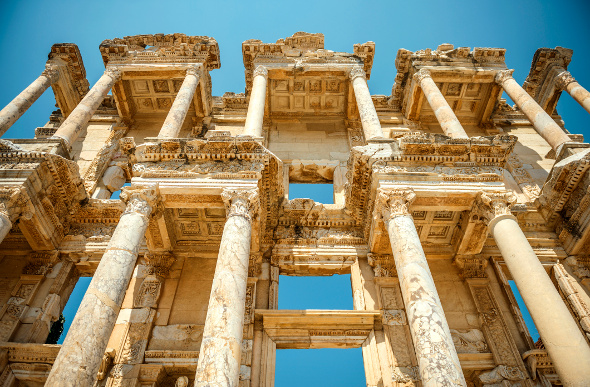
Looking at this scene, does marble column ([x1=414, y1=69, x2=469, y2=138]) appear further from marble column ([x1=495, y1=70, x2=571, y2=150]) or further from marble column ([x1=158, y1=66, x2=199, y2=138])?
marble column ([x1=158, y1=66, x2=199, y2=138])

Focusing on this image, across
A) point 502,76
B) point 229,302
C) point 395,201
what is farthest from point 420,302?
point 502,76

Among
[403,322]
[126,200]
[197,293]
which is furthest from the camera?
[197,293]

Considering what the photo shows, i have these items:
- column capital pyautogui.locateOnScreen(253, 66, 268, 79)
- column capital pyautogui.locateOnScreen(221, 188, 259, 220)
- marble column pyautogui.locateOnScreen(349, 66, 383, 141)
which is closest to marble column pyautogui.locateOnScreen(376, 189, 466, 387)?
marble column pyautogui.locateOnScreen(349, 66, 383, 141)

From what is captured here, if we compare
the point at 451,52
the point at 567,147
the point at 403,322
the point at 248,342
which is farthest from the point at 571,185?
the point at 248,342

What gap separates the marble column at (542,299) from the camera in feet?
21.8

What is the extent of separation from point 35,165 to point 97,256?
3031 mm

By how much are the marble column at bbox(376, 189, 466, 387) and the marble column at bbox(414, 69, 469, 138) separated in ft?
12.2

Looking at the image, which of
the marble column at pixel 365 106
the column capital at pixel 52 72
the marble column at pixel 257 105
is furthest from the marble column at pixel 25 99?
the marble column at pixel 365 106

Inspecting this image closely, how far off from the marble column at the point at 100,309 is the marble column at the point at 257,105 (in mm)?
4156

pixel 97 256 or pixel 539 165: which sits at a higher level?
pixel 539 165

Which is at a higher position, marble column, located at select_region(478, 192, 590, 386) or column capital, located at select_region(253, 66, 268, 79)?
column capital, located at select_region(253, 66, 268, 79)

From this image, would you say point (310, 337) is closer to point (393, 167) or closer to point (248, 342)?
point (248, 342)

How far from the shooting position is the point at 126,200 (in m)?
9.34

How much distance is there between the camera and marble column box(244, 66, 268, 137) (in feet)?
40.0
